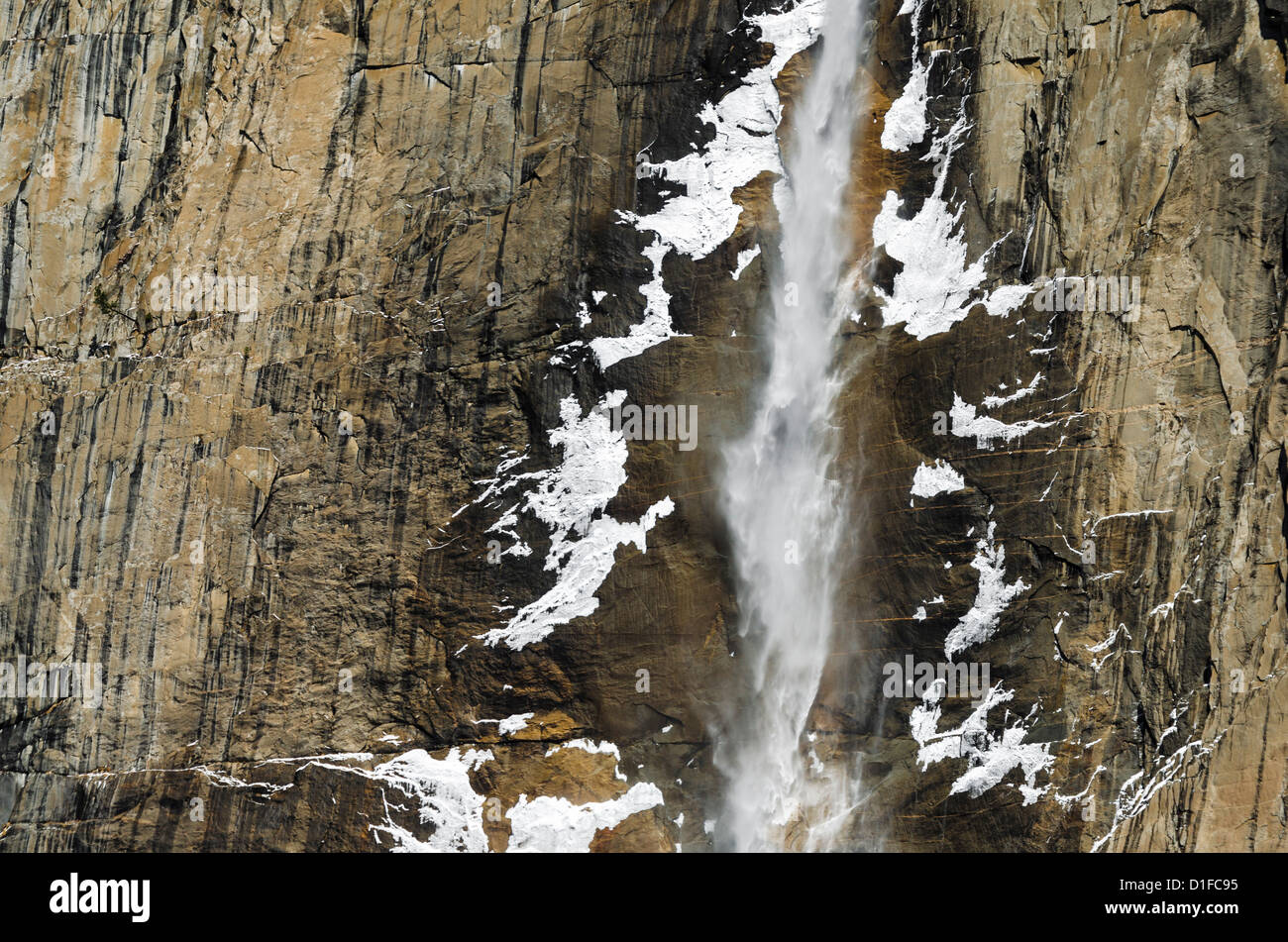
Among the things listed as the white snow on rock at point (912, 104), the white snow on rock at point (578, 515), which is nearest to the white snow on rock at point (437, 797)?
the white snow on rock at point (578, 515)

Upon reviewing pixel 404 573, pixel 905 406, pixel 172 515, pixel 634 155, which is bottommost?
pixel 404 573

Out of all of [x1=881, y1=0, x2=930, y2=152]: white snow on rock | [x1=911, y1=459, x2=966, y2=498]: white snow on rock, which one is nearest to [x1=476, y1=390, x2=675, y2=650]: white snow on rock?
[x1=911, y1=459, x2=966, y2=498]: white snow on rock

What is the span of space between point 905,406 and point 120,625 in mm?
18098

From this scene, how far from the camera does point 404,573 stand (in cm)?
2144

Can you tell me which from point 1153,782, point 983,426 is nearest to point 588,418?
point 983,426

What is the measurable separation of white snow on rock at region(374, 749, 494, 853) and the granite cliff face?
0.29ft

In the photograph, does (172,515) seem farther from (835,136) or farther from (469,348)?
(835,136)

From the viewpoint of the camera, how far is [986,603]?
21109 millimetres

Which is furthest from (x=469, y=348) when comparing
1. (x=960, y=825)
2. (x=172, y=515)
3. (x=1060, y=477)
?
(x=960, y=825)

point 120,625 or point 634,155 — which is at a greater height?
point 634,155

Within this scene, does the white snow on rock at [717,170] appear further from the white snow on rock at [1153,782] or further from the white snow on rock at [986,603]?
the white snow on rock at [1153,782]

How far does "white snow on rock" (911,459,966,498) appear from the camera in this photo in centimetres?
2127

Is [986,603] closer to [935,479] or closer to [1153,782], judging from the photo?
[935,479]

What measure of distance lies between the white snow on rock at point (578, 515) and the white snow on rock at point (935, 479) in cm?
546
